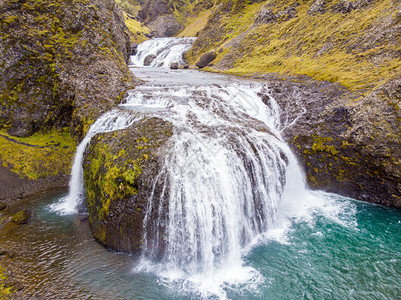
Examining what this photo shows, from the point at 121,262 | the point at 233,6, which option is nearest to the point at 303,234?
the point at 121,262

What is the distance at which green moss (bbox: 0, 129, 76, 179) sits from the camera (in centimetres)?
1298

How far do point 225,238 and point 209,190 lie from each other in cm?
199

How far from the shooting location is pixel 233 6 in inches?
1668

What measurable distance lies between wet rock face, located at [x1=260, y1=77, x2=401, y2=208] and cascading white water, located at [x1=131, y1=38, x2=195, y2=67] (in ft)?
105

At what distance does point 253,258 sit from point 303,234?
9.34 feet

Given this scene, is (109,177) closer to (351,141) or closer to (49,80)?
(49,80)

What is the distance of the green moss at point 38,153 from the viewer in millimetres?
12984

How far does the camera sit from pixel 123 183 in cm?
828

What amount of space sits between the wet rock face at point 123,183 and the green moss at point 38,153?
5.74 metres

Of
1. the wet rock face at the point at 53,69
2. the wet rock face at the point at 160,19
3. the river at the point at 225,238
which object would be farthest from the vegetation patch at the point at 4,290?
the wet rock face at the point at 160,19

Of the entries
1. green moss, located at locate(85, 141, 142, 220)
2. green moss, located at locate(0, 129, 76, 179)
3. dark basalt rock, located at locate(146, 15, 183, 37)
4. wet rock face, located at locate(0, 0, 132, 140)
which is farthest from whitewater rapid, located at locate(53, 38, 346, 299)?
dark basalt rock, located at locate(146, 15, 183, 37)

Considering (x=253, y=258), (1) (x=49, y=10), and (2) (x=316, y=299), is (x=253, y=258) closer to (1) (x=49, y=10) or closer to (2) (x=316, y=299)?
(2) (x=316, y=299)

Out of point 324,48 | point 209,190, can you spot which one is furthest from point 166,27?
point 209,190

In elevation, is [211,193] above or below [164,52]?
below
